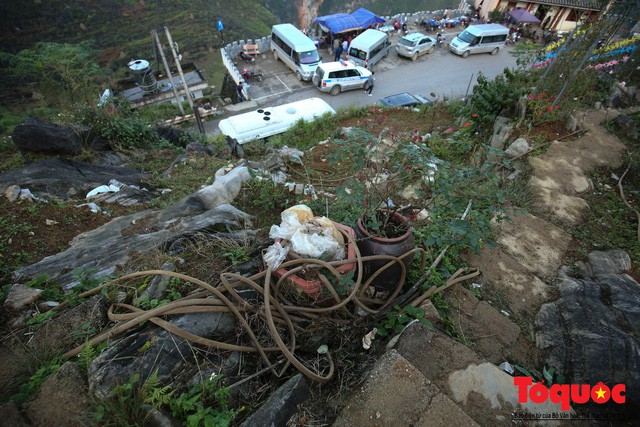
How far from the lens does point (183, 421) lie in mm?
1911

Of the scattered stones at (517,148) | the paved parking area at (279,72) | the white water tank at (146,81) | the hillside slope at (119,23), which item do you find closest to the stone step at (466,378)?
the scattered stones at (517,148)

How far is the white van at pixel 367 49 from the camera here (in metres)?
16.4

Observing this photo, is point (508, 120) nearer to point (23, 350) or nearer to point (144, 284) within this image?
point (144, 284)

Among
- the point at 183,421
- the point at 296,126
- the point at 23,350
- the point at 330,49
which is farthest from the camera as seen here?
the point at 330,49

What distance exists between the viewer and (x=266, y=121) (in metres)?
10.8

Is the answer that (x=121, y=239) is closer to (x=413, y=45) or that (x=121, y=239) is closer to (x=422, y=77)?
(x=422, y=77)

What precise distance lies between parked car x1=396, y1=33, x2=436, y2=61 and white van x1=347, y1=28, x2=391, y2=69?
1110 millimetres

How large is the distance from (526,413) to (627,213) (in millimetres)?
4803

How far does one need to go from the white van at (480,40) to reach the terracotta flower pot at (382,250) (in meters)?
19.7

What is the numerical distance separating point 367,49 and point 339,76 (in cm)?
299

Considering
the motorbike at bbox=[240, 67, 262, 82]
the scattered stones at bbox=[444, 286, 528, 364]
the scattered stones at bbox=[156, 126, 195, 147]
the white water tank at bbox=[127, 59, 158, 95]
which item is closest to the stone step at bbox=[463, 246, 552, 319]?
the scattered stones at bbox=[444, 286, 528, 364]

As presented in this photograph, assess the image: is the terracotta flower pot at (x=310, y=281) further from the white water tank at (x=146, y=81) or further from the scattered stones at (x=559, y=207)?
the white water tank at (x=146, y=81)

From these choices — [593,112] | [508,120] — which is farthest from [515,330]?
[593,112]

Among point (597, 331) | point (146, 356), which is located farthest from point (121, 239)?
point (597, 331)
